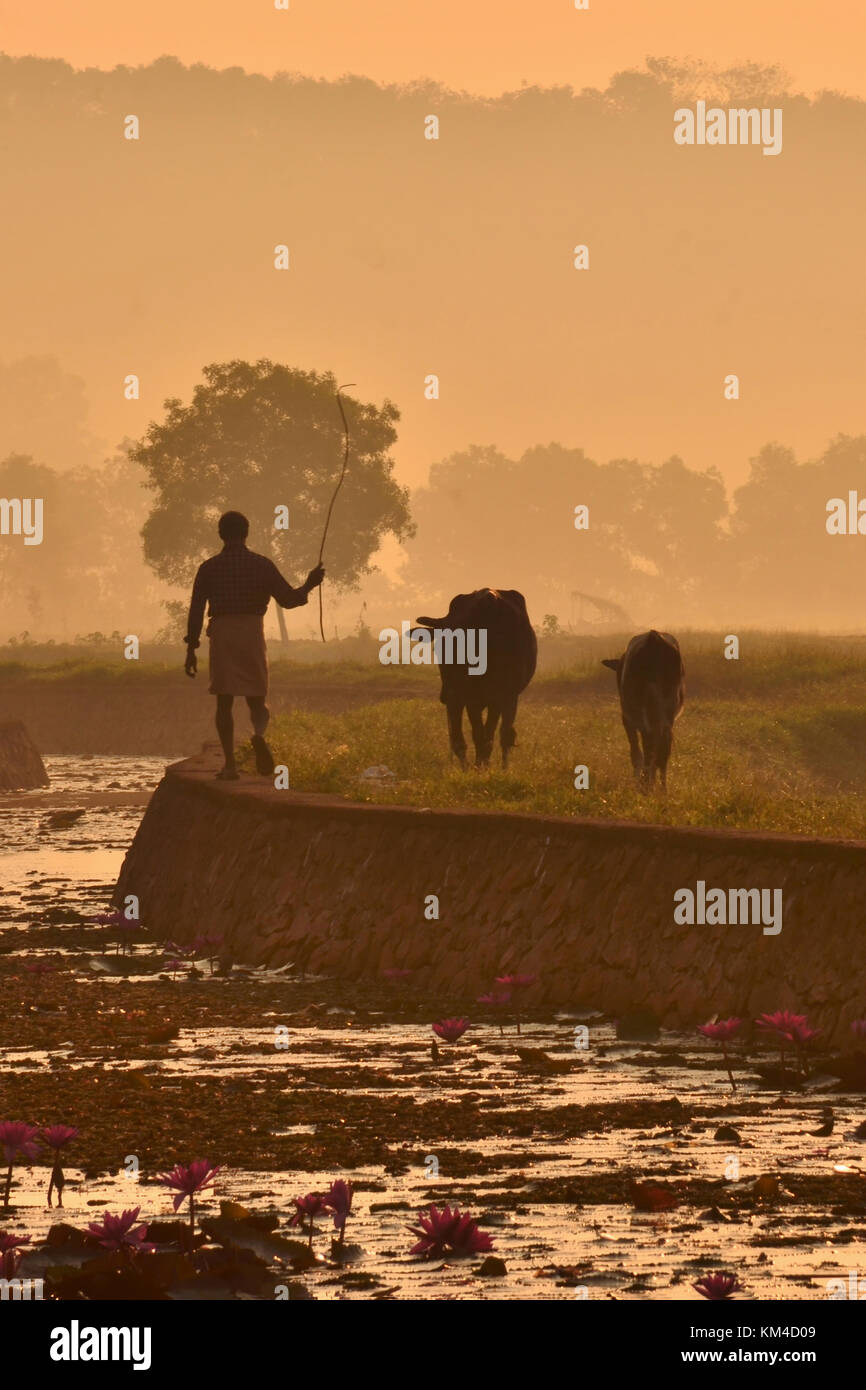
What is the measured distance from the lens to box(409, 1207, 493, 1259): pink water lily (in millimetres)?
6625

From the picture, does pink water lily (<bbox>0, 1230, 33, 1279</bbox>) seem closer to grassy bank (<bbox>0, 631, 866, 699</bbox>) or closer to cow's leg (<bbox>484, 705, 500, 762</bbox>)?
cow's leg (<bbox>484, 705, 500, 762</bbox>)

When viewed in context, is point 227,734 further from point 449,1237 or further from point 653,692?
point 449,1237

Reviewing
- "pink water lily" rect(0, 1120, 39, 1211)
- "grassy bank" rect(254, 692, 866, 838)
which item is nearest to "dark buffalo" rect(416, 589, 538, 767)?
"grassy bank" rect(254, 692, 866, 838)

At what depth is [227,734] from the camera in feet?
58.1

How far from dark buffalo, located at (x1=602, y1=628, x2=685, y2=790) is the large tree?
68.1 m

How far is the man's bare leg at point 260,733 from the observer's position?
17.3 m

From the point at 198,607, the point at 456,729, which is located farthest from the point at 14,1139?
the point at 456,729

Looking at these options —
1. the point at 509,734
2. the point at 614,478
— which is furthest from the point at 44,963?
the point at 614,478

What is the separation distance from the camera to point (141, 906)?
18.2 metres

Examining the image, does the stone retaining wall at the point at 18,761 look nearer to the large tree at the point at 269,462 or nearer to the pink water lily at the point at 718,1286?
the pink water lily at the point at 718,1286

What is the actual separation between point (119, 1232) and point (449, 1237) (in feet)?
3.58

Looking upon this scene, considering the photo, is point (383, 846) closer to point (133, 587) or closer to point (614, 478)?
point (614, 478)

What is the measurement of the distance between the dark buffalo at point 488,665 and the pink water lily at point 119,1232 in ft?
44.4
